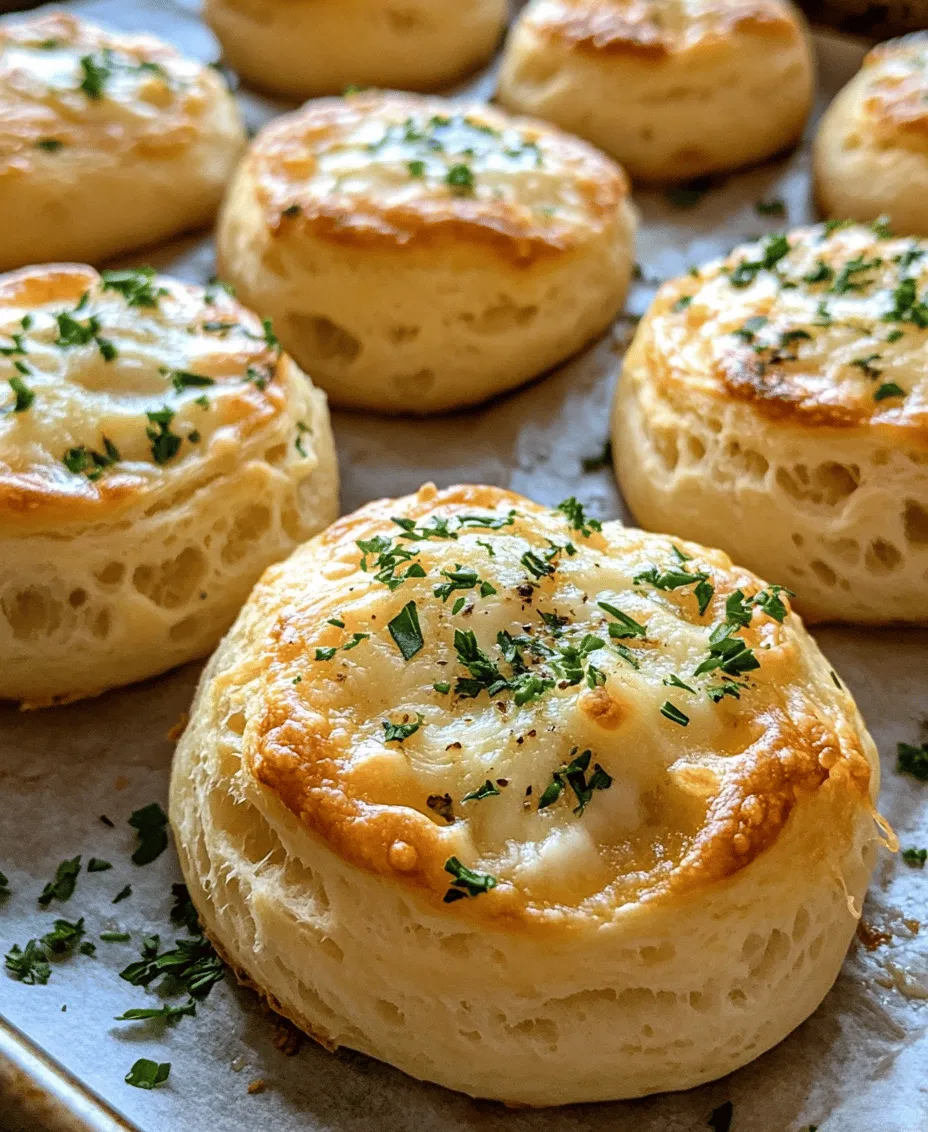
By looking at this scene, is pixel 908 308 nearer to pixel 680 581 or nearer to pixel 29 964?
pixel 680 581

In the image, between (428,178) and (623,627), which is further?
(428,178)

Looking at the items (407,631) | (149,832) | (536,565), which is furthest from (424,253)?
(149,832)

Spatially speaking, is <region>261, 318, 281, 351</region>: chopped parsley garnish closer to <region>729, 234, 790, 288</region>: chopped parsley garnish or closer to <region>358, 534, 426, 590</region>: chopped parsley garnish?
<region>358, 534, 426, 590</region>: chopped parsley garnish

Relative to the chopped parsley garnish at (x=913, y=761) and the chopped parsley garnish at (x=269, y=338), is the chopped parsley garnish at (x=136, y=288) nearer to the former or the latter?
the chopped parsley garnish at (x=269, y=338)

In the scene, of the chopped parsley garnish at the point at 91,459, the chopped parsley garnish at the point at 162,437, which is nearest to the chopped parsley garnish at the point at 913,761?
the chopped parsley garnish at the point at 162,437

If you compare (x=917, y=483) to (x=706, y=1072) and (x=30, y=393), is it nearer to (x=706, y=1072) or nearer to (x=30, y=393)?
(x=706, y=1072)

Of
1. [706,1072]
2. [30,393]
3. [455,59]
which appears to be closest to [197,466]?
[30,393]
